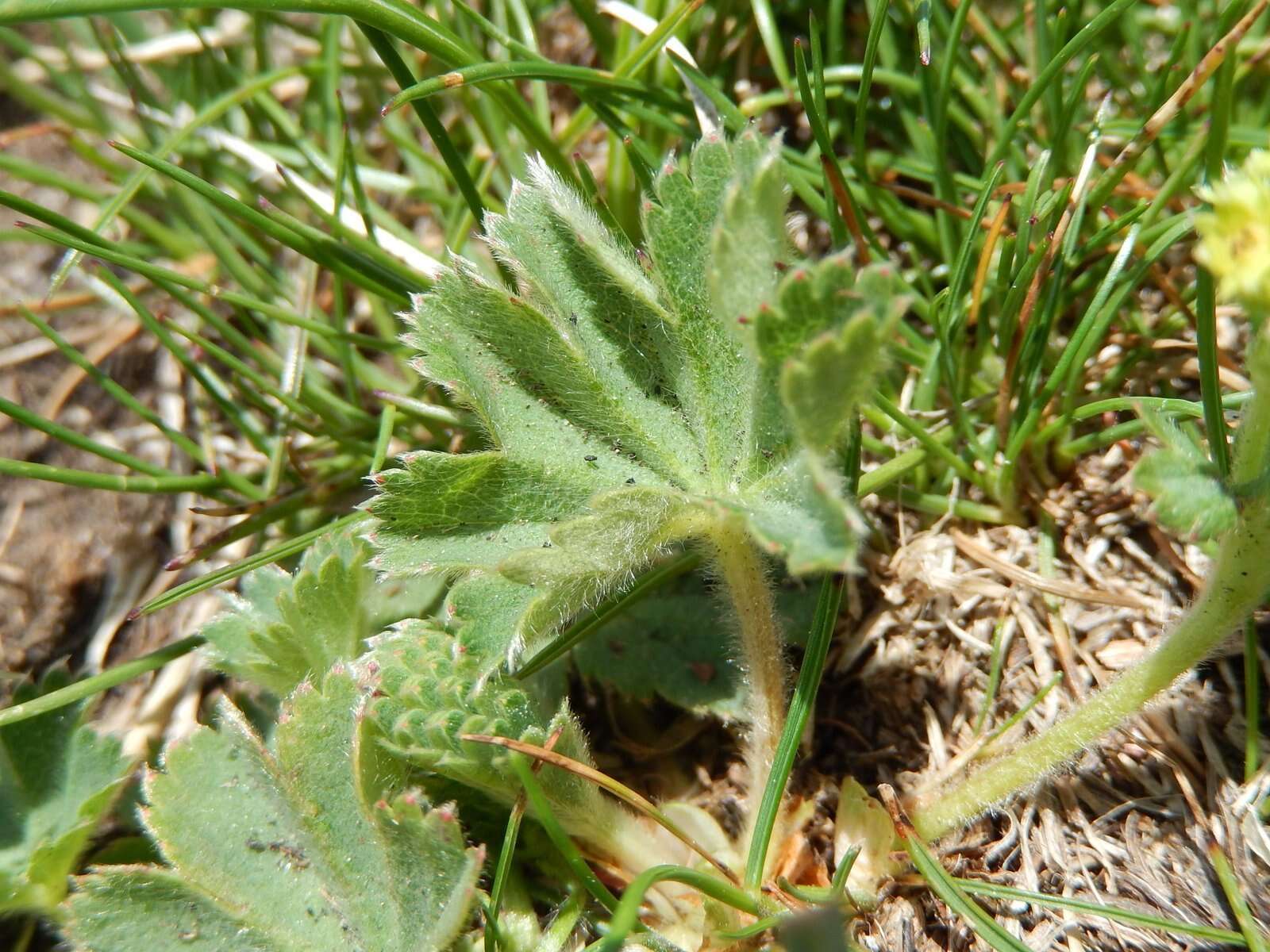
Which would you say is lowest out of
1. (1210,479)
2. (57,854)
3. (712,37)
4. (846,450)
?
(57,854)

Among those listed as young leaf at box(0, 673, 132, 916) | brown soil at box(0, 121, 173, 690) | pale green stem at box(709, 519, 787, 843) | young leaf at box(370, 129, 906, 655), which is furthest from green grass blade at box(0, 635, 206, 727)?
pale green stem at box(709, 519, 787, 843)

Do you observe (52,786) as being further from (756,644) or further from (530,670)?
(756,644)

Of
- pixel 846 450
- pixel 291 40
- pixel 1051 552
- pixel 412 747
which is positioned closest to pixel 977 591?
pixel 1051 552

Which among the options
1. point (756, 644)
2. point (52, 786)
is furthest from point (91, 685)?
point (756, 644)

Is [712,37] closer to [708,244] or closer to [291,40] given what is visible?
[708,244]

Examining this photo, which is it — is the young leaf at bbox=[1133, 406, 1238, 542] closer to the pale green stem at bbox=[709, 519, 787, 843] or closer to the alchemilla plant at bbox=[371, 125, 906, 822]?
the alchemilla plant at bbox=[371, 125, 906, 822]

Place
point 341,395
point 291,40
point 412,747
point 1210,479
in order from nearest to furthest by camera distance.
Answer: point 1210,479, point 412,747, point 341,395, point 291,40
